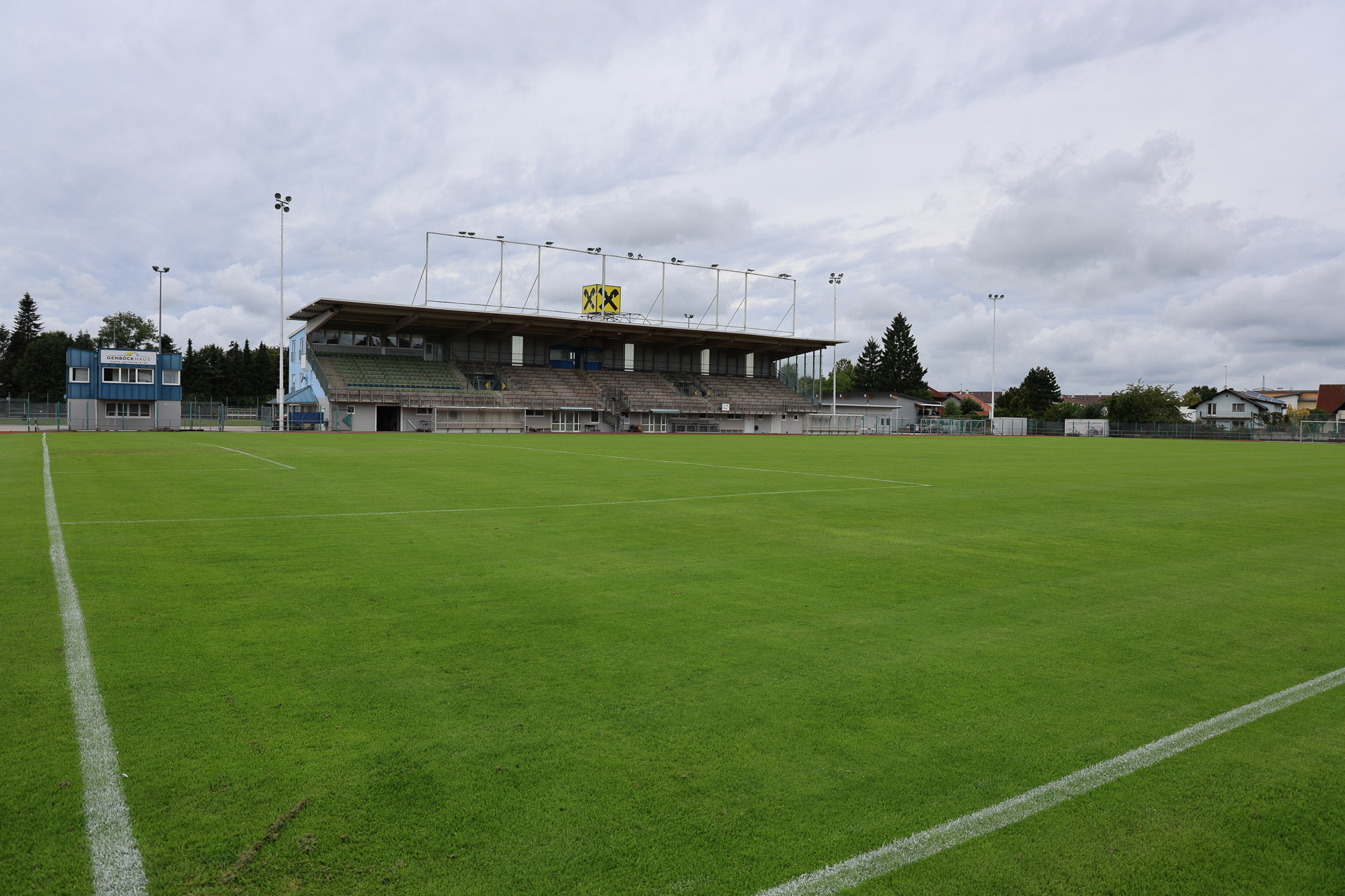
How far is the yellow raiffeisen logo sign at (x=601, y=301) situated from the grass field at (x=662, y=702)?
6325 centimetres

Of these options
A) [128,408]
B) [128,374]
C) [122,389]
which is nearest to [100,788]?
[122,389]

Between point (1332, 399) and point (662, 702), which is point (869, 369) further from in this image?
point (662, 702)

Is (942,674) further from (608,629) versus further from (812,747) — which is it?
(608,629)

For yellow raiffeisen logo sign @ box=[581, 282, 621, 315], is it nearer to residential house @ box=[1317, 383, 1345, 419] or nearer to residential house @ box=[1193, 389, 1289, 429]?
residential house @ box=[1193, 389, 1289, 429]

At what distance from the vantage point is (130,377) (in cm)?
5259

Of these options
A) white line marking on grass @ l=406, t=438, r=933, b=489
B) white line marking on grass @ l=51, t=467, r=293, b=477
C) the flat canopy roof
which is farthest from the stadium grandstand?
white line marking on grass @ l=51, t=467, r=293, b=477

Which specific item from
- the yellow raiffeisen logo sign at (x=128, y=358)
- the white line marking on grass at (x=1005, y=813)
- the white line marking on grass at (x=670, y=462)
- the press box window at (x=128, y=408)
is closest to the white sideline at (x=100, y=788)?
the white line marking on grass at (x=1005, y=813)

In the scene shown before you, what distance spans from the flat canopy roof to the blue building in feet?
37.2

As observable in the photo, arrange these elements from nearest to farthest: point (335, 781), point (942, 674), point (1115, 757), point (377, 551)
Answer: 1. point (335, 781)
2. point (1115, 757)
3. point (942, 674)
4. point (377, 551)

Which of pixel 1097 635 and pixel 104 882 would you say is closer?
pixel 104 882

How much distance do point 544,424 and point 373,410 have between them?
41.6 feet

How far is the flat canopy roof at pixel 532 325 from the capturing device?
62094 mm

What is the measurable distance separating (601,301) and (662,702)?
69925mm

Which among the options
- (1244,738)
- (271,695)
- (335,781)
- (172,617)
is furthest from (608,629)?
(1244,738)
